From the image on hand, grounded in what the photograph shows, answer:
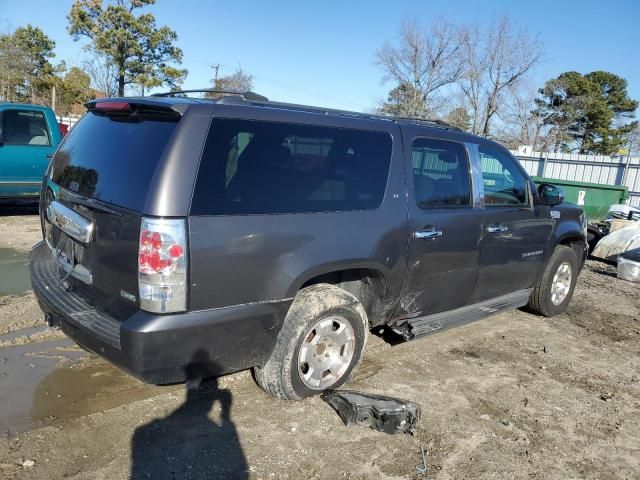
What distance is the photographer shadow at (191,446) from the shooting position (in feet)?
8.78

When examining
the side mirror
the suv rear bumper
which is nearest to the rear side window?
the suv rear bumper

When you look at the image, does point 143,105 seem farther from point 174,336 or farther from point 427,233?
point 427,233

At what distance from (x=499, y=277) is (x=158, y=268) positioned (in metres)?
3.24

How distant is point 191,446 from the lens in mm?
2889

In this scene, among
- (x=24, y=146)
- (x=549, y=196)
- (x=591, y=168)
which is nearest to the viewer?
(x=549, y=196)

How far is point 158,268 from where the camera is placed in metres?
2.59

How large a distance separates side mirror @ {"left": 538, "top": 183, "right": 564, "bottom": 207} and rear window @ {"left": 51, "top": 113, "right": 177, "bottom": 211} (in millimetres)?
3805

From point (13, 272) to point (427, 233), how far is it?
479 centimetres

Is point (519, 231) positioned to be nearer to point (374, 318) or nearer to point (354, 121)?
point (374, 318)

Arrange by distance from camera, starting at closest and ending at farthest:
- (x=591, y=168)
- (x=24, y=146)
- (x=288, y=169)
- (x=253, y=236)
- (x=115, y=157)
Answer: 1. (x=253, y=236)
2. (x=115, y=157)
3. (x=288, y=169)
4. (x=24, y=146)
5. (x=591, y=168)

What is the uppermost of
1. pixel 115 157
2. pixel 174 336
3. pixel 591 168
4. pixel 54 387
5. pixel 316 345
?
pixel 591 168

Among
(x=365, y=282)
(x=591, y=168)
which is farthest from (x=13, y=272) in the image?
(x=591, y=168)

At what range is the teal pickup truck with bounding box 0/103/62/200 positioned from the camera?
8555 millimetres

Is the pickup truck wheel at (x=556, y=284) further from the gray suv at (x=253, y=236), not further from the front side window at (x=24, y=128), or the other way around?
the front side window at (x=24, y=128)
